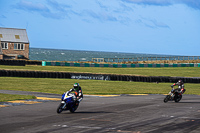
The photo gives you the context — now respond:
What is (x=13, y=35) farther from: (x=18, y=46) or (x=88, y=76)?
(x=88, y=76)

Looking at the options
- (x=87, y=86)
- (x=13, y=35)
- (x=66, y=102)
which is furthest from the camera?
(x=13, y=35)

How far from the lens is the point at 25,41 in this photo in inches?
3430

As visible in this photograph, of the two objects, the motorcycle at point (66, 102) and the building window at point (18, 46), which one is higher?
the building window at point (18, 46)

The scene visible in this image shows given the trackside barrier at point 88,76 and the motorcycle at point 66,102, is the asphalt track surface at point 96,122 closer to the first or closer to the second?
the motorcycle at point 66,102

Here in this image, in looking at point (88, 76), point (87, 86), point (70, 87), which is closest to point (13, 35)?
point (88, 76)

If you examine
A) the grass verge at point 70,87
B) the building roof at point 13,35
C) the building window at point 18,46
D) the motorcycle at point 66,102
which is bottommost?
the grass verge at point 70,87

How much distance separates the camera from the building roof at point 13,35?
86.0 meters

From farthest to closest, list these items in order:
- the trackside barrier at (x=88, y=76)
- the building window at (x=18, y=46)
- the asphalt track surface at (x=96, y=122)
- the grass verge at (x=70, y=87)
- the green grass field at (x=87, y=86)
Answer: the building window at (x=18, y=46) < the trackside barrier at (x=88, y=76) < the green grass field at (x=87, y=86) < the grass verge at (x=70, y=87) < the asphalt track surface at (x=96, y=122)

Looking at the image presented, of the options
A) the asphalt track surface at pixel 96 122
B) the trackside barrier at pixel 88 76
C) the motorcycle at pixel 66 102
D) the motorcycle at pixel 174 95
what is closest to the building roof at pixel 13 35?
the trackside barrier at pixel 88 76

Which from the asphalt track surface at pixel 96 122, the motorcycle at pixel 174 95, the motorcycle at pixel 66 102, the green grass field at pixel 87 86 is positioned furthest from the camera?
the green grass field at pixel 87 86

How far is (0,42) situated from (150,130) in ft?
246

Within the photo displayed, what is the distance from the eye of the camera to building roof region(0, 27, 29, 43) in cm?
8600

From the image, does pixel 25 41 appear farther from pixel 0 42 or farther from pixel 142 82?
pixel 142 82

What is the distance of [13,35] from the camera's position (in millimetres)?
87750
